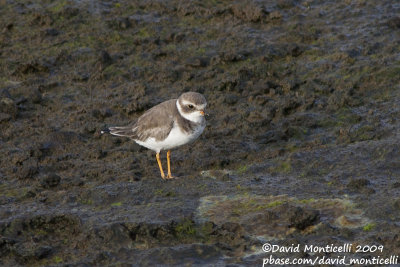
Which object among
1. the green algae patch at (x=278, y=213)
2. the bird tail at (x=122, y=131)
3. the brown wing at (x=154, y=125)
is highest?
the brown wing at (x=154, y=125)

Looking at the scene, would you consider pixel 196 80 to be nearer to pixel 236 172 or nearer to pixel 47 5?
pixel 236 172

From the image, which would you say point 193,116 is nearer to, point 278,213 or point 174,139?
point 174,139

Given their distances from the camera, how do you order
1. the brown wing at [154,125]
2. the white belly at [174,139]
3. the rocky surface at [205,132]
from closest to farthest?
the rocky surface at [205,132]
the white belly at [174,139]
the brown wing at [154,125]

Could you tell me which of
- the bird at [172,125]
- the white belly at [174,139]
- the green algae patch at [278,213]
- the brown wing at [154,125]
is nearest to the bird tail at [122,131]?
the brown wing at [154,125]

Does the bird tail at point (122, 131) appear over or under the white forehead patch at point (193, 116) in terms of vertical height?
under

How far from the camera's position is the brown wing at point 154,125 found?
1003 centimetres

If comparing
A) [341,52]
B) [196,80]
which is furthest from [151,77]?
[341,52]

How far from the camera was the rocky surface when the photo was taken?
7930 millimetres

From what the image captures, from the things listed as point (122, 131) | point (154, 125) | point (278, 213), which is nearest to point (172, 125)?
point (154, 125)

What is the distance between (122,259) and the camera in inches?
295

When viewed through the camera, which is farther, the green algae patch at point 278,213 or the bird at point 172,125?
the bird at point 172,125

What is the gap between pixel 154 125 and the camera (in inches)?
400

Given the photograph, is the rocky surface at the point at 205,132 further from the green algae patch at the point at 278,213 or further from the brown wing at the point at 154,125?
the brown wing at the point at 154,125

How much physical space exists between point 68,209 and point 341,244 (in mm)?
3317
